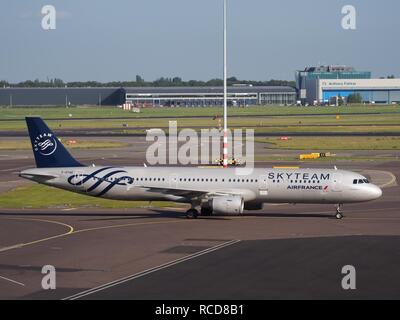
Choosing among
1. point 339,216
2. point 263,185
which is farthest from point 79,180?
point 339,216

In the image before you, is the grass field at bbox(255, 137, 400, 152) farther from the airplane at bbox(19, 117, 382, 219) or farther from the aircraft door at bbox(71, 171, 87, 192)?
the aircraft door at bbox(71, 171, 87, 192)

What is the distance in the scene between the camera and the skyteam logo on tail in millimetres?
63281

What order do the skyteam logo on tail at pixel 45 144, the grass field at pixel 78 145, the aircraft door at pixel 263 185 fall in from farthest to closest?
1. the grass field at pixel 78 145
2. the skyteam logo on tail at pixel 45 144
3. the aircraft door at pixel 263 185

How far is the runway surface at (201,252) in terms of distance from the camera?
120 ft

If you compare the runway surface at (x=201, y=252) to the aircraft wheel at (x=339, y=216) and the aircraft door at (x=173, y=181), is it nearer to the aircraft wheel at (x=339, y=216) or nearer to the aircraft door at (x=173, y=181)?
the aircraft wheel at (x=339, y=216)

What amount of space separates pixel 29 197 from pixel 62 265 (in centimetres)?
3105

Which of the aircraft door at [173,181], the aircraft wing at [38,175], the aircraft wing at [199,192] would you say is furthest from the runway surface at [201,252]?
the aircraft wing at [38,175]

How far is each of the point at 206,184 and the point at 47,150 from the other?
1226cm

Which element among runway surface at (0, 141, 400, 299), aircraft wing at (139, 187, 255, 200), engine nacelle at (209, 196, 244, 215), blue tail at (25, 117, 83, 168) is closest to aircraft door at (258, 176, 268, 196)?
aircraft wing at (139, 187, 255, 200)

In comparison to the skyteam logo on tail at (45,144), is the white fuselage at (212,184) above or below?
below

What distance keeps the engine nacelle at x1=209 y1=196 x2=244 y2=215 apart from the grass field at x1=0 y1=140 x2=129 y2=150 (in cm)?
7135
